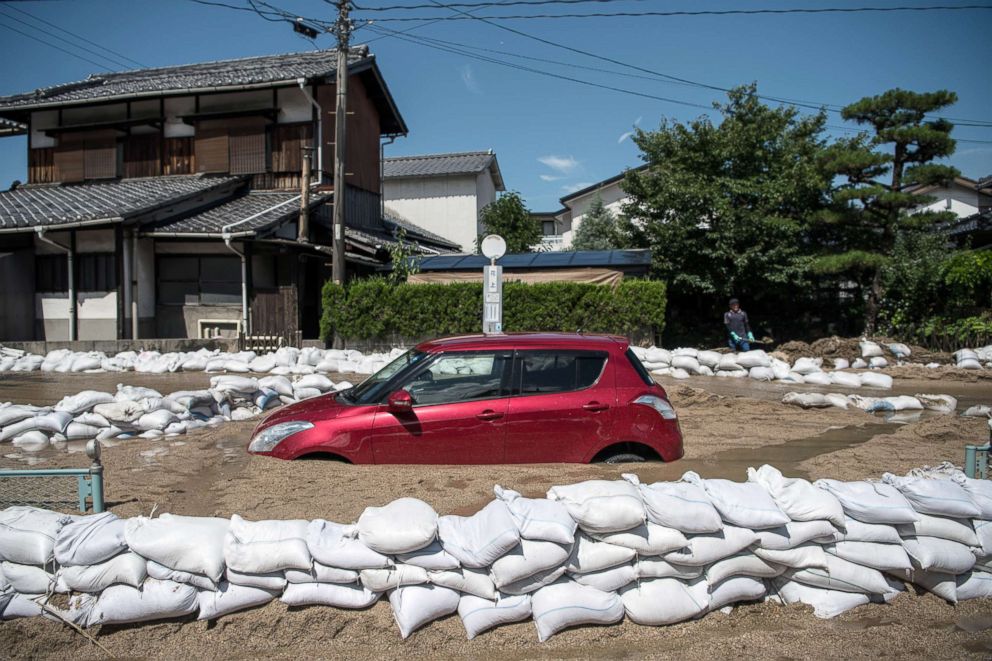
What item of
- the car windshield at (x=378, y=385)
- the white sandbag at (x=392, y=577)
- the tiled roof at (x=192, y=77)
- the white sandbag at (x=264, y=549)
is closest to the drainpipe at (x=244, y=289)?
the tiled roof at (x=192, y=77)

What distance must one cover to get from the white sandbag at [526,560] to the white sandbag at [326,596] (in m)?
0.70

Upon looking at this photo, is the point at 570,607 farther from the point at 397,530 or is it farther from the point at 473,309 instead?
the point at 473,309

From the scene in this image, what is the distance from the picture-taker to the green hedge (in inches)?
645

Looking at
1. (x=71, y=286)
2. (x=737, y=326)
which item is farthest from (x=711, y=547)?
(x=71, y=286)

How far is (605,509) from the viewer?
3727 millimetres

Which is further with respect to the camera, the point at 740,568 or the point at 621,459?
the point at 621,459

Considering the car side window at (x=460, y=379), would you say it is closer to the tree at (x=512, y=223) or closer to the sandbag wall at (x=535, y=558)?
the sandbag wall at (x=535, y=558)

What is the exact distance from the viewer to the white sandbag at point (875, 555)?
384 centimetres

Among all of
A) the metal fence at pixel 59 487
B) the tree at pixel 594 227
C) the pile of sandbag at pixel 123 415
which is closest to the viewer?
the metal fence at pixel 59 487

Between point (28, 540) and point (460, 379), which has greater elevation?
point (460, 379)

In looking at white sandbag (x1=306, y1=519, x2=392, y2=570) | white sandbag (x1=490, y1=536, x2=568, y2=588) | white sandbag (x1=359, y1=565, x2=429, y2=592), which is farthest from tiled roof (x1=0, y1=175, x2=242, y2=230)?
white sandbag (x1=490, y1=536, x2=568, y2=588)

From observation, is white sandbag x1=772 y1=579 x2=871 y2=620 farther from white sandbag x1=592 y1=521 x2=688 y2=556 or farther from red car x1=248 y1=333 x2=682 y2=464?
red car x1=248 y1=333 x2=682 y2=464

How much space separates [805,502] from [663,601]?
989 mm

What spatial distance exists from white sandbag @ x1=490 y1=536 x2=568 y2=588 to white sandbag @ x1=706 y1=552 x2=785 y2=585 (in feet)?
2.79
